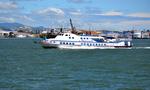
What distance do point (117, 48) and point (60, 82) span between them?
68370mm

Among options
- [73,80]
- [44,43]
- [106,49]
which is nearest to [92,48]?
[106,49]

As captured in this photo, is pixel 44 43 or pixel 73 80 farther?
pixel 44 43

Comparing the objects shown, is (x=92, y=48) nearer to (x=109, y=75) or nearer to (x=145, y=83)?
(x=109, y=75)

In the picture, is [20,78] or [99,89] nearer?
[99,89]

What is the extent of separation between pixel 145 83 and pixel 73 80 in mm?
5578

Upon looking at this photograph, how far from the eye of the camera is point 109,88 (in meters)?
35.6

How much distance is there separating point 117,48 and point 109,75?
6219 centimetres

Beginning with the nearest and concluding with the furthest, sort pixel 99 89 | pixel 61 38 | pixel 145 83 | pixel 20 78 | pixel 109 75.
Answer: pixel 99 89, pixel 145 83, pixel 20 78, pixel 109 75, pixel 61 38

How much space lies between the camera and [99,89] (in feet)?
115

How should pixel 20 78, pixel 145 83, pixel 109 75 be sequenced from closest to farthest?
1. pixel 145 83
2. pixel 20 78
3. pixel 109 75

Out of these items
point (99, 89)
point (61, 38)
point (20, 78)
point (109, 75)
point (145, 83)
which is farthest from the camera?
point (61, 38)

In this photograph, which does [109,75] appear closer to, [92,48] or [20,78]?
[20,78]

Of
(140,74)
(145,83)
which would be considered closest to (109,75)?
(140,74)

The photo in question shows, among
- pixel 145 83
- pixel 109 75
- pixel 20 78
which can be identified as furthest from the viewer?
pixel 109 75
